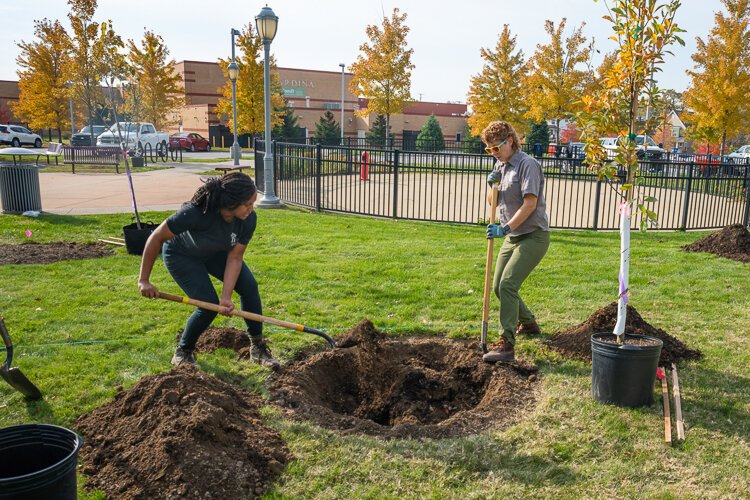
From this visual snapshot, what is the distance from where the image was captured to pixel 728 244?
9492 millimetres

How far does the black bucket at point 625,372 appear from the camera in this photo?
4141mm

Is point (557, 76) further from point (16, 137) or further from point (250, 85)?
point (16, 137)

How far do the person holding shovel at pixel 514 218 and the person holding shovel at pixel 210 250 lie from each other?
1887mm

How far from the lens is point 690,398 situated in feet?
14.6

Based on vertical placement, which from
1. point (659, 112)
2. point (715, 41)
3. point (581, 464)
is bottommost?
point (581, 464)

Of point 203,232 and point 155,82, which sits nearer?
point 203,232

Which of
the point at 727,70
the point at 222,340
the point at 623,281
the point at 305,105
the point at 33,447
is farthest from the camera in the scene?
the point at 305,105

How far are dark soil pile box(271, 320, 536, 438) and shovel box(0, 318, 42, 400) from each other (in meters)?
1.60

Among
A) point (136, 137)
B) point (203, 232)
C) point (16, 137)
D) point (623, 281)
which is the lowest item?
point (623, 281)

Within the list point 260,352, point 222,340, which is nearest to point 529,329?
point 260,352

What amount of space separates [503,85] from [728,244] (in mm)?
23458

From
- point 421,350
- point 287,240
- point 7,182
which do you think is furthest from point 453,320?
point 7,182

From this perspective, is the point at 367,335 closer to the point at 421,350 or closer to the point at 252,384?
the point at 421,350

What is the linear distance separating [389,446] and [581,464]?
1122mm
